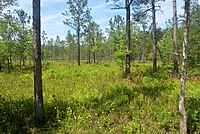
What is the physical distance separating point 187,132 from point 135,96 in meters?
3.30

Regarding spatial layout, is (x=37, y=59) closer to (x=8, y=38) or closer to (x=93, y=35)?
(x=8, y=38)

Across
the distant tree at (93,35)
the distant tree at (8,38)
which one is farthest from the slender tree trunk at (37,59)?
the distant tree at (93,35)

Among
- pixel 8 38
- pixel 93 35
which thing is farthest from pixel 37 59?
pixel 93 35

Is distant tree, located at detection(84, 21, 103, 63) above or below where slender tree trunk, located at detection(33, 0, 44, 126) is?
above

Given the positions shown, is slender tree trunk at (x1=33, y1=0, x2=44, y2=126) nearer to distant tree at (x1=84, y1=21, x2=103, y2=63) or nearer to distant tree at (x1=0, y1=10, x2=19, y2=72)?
distant tree at (x1=0, y1=10, x2=19, y2=72)

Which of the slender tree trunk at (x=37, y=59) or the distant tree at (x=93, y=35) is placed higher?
the distant tree at (x=93, y=35)

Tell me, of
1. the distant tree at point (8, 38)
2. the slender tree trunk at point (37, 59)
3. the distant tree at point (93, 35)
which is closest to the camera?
the slender tree trunk at point (37, 59)

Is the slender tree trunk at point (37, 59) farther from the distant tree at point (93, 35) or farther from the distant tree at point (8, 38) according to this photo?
the distant tree at point (93, 35)

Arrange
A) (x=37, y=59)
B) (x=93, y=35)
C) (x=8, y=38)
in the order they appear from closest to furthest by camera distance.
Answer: (x=37, y=59) → (x=8, y=38) → (x=93, y=35)

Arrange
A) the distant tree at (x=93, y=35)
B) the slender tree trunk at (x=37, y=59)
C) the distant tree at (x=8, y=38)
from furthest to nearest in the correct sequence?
the distant tree at (x=93, y=35) < the distant tree at (x=8, y=38) < the slender tree trunk at (x=37, y=59)

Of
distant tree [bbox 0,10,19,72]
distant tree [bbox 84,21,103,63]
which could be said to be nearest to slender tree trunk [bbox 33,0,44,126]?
distant tree [bbox 0,10,19,72]

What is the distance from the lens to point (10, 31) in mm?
34344

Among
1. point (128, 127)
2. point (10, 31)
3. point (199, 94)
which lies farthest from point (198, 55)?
point (10, 31)

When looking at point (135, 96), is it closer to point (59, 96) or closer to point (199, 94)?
point (199, 94)
